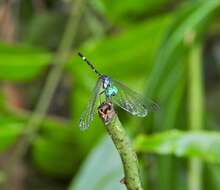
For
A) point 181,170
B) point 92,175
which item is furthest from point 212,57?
point 92,175

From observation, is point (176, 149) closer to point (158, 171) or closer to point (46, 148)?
point (158, 171)

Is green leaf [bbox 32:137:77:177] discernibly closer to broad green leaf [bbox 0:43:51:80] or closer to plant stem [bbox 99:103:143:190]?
broad green leaf [bbox 0:43:51:80]

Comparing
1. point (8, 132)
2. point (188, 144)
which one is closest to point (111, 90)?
point (188, 144)

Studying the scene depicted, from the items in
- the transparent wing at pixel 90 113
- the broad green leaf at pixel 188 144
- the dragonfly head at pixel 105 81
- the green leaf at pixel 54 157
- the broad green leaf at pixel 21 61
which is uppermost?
the broad green leaf at pixel 21 61

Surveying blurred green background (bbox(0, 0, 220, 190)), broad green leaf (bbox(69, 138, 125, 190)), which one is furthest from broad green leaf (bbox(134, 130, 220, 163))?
broad green leaf (bbox(69, 138, 125, 190))

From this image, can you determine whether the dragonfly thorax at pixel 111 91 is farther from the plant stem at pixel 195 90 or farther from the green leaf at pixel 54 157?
the green leaf at pixel 54 157

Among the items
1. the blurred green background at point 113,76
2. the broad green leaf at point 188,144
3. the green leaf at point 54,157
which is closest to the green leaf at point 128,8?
the blurred green background at point 113,76
